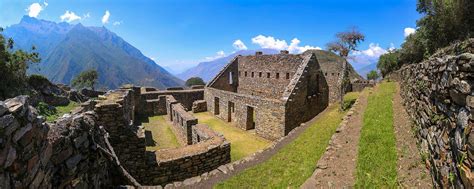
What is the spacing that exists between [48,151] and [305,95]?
15007 millimetres

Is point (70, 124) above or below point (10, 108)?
below

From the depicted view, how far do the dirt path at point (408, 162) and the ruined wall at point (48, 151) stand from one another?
6.49 meters

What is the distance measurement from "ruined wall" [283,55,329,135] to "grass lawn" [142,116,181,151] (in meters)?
7.07

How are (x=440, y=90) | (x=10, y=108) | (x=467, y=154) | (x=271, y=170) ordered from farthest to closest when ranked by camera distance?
(x=271, y=170) → (x=440, y=90) → (x=10, y=108) → (x=467, y=154)

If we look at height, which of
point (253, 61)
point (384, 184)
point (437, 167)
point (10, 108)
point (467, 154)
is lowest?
point (384, 184)

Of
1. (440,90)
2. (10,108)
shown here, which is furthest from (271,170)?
(10,108)

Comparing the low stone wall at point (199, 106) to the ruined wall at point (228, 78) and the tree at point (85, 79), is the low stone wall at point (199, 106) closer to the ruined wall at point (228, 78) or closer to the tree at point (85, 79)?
the ruined wall at point (228, 78)

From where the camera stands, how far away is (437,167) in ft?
14.9

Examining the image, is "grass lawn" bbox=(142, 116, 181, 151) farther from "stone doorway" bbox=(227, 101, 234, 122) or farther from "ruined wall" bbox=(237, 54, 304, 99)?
"ruined wall" bbox=(237, 54, 304, 99)

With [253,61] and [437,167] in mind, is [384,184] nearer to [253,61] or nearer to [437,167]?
[437,167]

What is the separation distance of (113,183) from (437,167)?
7.44m

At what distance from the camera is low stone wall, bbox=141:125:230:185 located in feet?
28.9

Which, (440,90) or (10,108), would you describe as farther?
(440,90)

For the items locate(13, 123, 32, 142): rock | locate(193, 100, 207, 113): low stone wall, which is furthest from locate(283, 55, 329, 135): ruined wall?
locate(13, 123, 32, 142): rock
